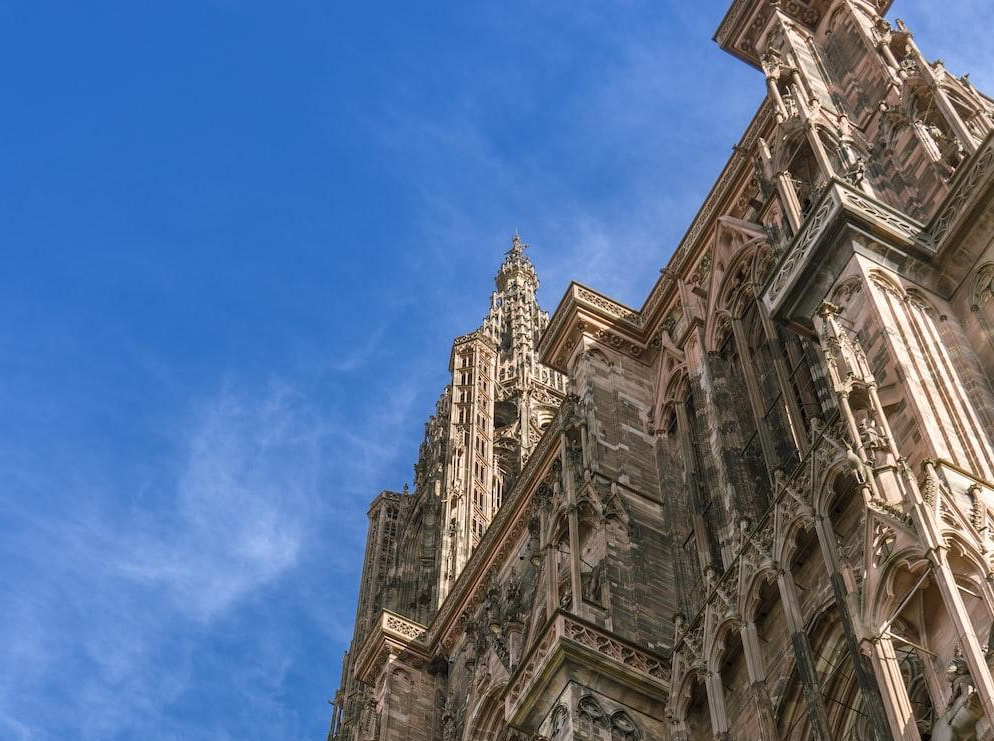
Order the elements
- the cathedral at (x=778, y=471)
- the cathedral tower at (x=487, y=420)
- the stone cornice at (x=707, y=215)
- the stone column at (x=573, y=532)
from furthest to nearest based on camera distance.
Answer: the cathedral tower at (x=487, y=420) < the stone cornice at (x=707, y=215) < the stone column at (x=573, y=532) < the cathedral at (x=778, y=471)

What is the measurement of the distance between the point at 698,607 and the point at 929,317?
570 centimetres

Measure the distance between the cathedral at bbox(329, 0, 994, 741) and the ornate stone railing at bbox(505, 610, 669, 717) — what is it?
39mm

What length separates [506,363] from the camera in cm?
5981

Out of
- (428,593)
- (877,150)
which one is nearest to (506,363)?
(428,593)

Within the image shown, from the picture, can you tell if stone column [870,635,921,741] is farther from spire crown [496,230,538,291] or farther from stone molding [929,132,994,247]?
spire crown [496,230,538,291]

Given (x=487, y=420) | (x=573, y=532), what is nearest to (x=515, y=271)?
(x=487, y=420)

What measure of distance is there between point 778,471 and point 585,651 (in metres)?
3.55

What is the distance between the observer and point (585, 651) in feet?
70.8

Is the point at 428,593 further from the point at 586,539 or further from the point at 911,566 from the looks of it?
the point at 911,566

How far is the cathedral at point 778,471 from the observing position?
15609 millimetres

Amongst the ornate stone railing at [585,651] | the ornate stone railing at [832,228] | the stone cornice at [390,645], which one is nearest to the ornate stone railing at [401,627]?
the stone cornice at [390,645]

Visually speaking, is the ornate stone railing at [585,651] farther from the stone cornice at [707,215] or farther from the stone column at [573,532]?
the stone cornice at [707,215]

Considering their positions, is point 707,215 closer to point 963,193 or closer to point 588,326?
point 588,326

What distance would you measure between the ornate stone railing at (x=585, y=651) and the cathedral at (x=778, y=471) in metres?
0.04
